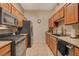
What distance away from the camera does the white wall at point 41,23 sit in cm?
743

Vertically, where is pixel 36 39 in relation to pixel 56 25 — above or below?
below

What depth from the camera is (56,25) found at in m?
6.24

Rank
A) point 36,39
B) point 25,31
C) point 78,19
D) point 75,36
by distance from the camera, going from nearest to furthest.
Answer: point 78,19 < point 75,36 < point 25,31 < point 36,39

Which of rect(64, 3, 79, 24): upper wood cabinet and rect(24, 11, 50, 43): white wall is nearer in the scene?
rect(64, 3, 79, 24): upper wood cabinet

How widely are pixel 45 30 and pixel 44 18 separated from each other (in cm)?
69

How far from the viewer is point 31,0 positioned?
1781 mm

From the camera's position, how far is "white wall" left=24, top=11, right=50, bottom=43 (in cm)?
743

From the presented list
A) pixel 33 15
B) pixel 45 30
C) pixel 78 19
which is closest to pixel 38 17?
pixel 33 15

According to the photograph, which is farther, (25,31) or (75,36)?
(25,31)

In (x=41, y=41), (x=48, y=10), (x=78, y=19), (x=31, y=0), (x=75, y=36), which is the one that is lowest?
(x=41, y=41)

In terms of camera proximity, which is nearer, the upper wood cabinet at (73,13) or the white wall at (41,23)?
the upper wood cabinet at (73,13)

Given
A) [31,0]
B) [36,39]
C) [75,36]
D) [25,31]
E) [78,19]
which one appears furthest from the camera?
[36,39]

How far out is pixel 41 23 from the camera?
7.59 meters

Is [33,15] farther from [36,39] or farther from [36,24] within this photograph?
[36,39]
